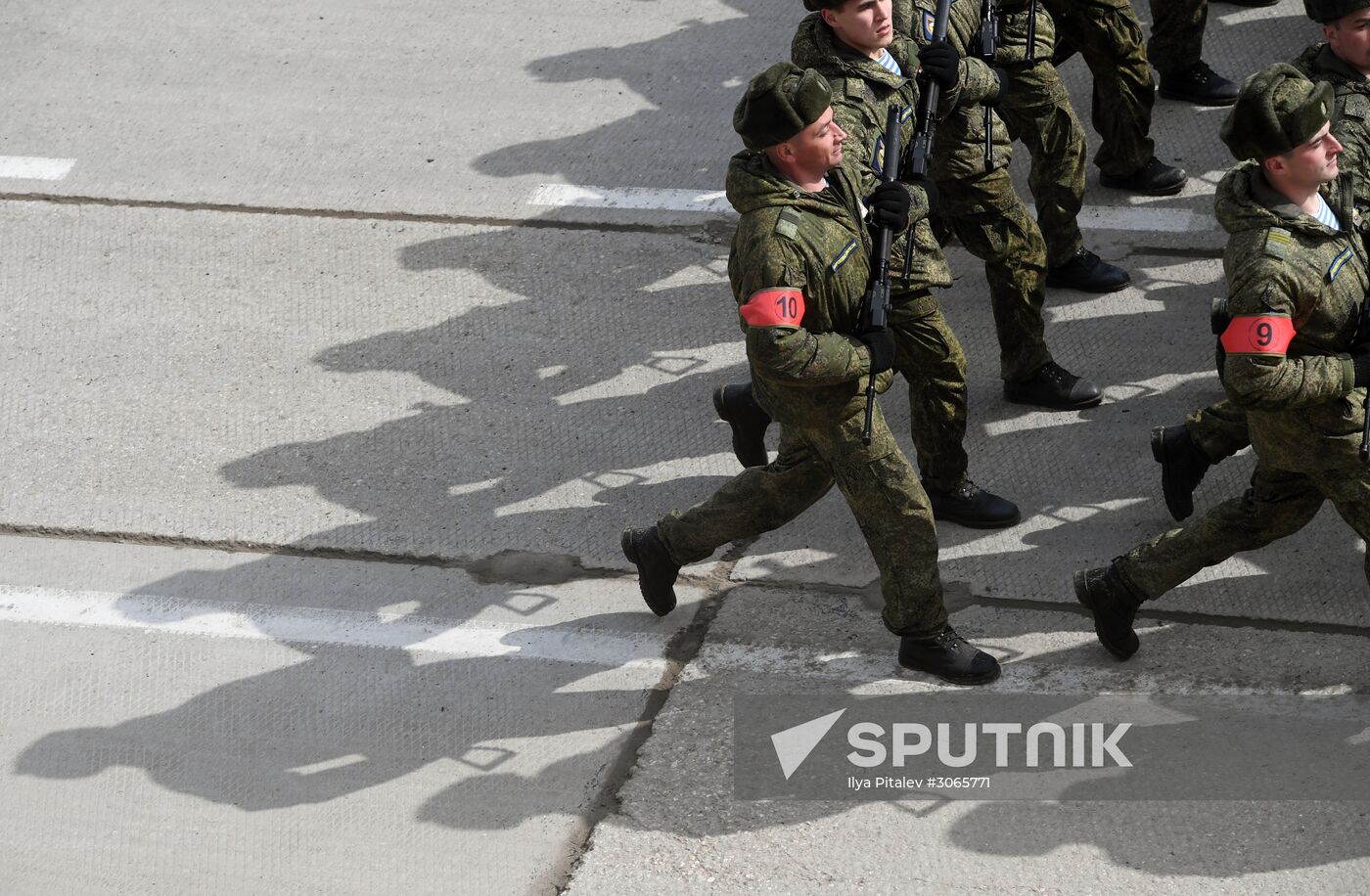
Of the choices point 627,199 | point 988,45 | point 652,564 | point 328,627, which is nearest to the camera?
point 652,564

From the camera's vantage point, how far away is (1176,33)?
832 cm

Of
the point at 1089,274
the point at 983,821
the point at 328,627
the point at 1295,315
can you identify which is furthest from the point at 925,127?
the point at 328,627

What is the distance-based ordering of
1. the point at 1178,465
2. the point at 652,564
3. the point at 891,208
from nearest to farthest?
the point at 891,208
the point at 652,564
the point at 1178,465

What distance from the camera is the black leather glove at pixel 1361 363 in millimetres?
4613

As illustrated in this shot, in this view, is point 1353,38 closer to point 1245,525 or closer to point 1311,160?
point 1311,160

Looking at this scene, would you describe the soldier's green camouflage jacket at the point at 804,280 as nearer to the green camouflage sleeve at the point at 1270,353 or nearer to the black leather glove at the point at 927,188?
the black leather glove at the point at 927,188

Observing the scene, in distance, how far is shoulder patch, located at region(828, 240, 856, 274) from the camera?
492 centimetres

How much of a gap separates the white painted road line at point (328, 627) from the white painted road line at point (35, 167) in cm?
327

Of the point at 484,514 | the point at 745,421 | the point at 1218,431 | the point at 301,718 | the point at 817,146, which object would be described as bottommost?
the point at 301,718

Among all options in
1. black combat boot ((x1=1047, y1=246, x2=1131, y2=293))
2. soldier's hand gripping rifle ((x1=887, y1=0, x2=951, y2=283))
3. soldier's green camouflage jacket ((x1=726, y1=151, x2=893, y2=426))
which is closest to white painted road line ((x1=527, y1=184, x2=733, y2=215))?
black combat boot ((x1=1047, y1=246, x2=1131, y2=293))

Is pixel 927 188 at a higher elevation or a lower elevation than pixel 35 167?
higher

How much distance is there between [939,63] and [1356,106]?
1.34 meters

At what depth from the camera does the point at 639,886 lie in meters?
4.69

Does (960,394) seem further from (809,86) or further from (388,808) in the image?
(388,808)
